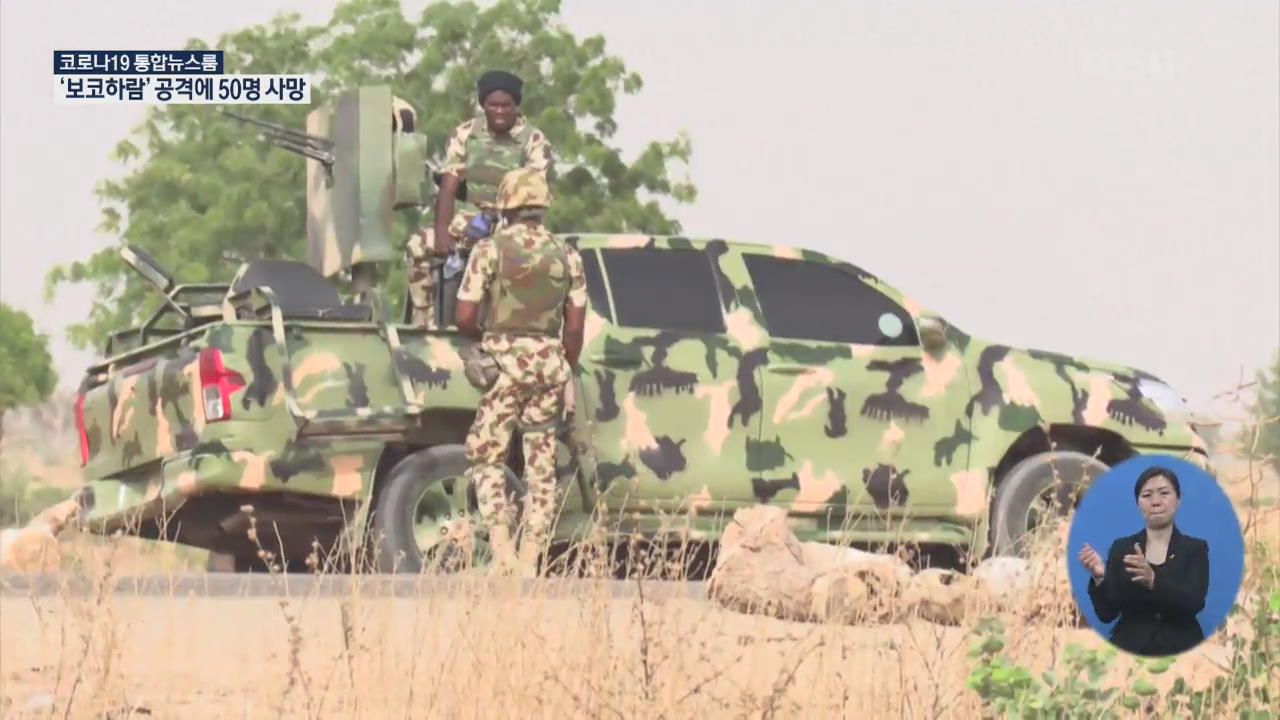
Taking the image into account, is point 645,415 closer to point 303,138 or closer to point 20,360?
point 303,138

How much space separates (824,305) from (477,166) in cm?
189

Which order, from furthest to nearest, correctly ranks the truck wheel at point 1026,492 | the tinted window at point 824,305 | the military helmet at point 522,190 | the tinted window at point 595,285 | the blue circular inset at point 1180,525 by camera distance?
the truck wheel at point 1026,492 → the tinted window at point 824,305 → the tinted window at point 595,285 → the military helmet at point 522,190 → the blue circular inset at point 1180,525

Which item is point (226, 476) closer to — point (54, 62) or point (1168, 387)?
point (1168, 387)

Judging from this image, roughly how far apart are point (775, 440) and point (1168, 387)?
239 centimetres

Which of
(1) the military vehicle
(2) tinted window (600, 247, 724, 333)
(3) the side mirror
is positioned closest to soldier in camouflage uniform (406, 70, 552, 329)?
(1) the military vehicle

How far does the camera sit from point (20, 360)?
45125 millimetres

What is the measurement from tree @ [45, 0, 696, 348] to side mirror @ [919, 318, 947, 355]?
24096 mm

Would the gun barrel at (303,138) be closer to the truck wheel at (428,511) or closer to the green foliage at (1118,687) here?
the truck wheel at (428,511)

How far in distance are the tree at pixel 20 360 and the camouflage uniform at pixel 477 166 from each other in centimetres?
3262

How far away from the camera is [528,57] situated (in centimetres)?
4028

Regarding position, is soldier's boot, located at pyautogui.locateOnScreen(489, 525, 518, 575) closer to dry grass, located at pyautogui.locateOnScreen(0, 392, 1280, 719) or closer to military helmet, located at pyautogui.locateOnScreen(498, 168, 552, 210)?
dry grass, located at pyautogui.locateOnScreen(0, 392, 1280, 719)

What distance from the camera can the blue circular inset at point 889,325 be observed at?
1320 centimetres

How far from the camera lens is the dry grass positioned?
743 centimetres

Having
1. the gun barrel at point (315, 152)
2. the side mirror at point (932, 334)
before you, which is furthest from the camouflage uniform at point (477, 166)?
the gun barrel at point (315, 152)
